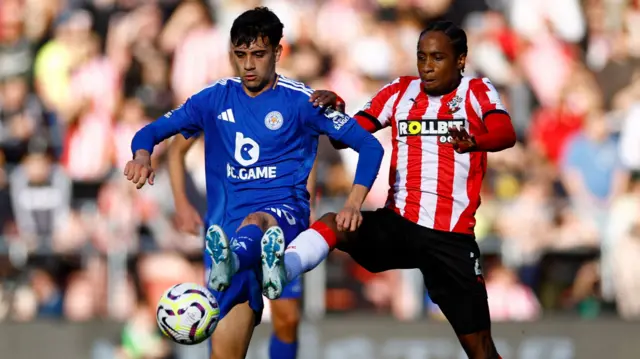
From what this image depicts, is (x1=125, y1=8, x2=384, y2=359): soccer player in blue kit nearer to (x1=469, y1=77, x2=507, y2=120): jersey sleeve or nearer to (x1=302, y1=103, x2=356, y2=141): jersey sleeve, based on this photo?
(x1=302, y1=103, x2=356, y2=141): jersey sleeve

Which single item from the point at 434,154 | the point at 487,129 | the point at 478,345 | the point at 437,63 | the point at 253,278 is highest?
the point at 437,63

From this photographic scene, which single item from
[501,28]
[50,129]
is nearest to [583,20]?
[501,28]

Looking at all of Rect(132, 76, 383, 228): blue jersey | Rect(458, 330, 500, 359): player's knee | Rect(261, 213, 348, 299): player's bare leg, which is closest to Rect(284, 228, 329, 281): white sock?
Rect(261, 213, 348, 299): player's bare leg

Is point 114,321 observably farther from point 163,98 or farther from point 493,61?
point 493,61

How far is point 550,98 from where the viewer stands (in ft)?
38.4

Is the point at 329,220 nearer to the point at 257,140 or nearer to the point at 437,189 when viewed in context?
the point at 257,140

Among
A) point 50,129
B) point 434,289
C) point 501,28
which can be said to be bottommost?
point 434,289

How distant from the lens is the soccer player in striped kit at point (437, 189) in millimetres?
7059

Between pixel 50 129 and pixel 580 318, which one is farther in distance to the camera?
pixel 50 129

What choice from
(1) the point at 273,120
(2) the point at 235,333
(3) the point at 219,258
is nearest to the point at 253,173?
(1) the point at 273,120

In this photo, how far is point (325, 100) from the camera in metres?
6.93

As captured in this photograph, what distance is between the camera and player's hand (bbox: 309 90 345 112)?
6902 millimetres

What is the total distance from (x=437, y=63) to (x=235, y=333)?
6.52 ft

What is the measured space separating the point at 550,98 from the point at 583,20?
0.97 metres
